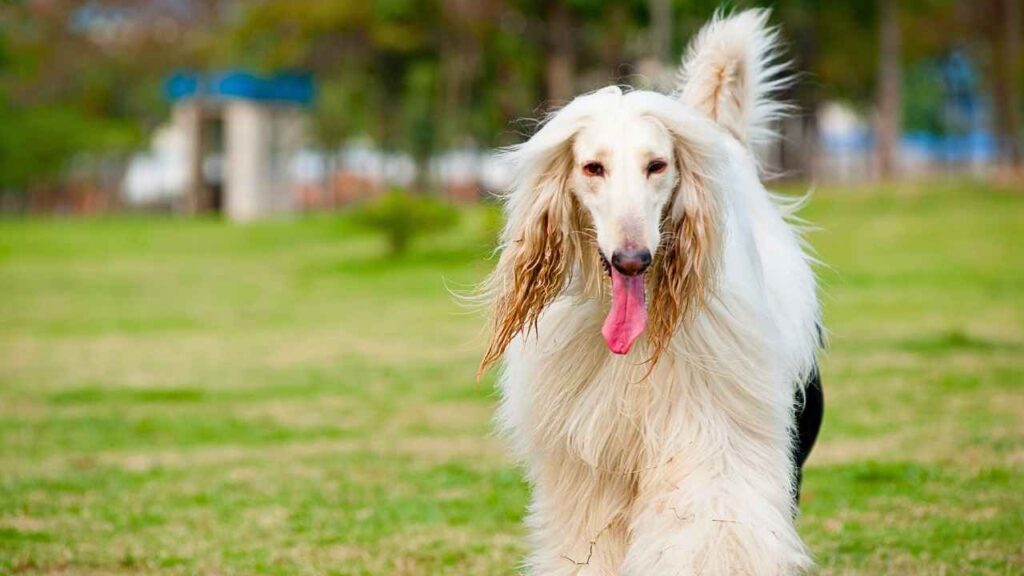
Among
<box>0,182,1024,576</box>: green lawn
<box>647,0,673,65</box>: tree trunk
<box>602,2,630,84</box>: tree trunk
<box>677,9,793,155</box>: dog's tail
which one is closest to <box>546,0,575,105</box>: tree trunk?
<box>602,2,630,84</box>: tree trunk

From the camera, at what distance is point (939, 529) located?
7.04 m

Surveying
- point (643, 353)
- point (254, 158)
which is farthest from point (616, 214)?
point (254, 158)

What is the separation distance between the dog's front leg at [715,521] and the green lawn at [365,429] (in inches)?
62.0

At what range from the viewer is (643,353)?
16.1 ft

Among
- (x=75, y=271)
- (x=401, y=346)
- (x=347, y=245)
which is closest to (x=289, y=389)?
(x=401, y=346)

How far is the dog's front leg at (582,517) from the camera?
5.07m

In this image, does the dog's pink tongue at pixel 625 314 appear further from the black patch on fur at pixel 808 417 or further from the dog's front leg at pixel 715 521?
the black patch on fur at pixel 808 417

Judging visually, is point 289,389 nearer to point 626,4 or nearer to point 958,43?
point 626,4

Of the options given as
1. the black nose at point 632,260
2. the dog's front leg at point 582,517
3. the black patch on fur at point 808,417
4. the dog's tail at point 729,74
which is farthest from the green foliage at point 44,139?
the black nose at point 632,260

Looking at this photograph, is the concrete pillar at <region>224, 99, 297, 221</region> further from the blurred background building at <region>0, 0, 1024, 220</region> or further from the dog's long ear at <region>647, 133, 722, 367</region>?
the dog's long ear at <region>647, 133, 722, 367</region>

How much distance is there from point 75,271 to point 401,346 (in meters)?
15.8

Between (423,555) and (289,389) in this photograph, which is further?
(289,389)

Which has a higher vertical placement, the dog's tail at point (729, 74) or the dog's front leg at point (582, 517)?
the dog's tail at point (729, 74)

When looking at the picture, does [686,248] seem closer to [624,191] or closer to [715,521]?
[624,191]
